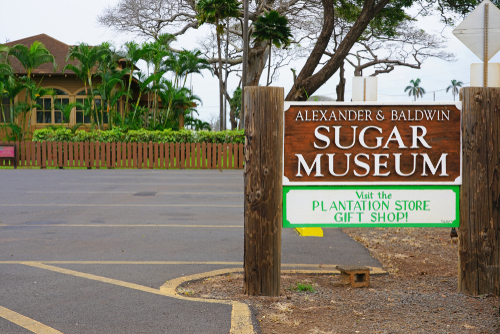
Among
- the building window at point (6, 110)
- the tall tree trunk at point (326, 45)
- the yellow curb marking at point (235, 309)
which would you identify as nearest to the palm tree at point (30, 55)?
the building window at point (6, 110)

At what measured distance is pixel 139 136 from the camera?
26.6m

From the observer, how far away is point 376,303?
4.54 m

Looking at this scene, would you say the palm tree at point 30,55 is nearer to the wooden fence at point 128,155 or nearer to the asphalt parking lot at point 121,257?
the wooden fence at point 128,155

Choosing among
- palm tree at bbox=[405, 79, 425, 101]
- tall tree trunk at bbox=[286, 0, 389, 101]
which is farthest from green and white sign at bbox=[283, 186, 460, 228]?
palm tree at bbox=[405, 79, 425, 101]

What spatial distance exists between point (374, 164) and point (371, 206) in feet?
1.28

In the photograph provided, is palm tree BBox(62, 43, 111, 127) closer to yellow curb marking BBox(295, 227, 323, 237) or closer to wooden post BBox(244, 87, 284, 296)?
yellow curb marking BBox(295, 227, 323, 237)

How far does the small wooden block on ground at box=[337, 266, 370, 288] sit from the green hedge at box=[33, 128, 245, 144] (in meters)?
21.5

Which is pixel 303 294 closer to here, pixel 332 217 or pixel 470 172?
pixel 332 217

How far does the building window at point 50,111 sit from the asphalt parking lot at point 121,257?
21.1 meters

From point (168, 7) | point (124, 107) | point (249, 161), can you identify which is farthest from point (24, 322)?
point (168, 7)

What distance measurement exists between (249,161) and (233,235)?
3421 millimetres

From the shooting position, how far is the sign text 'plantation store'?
486 centimetres

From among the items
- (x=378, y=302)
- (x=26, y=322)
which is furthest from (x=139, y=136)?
(x=378, y=302)

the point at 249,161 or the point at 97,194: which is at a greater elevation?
the point at 249,161
